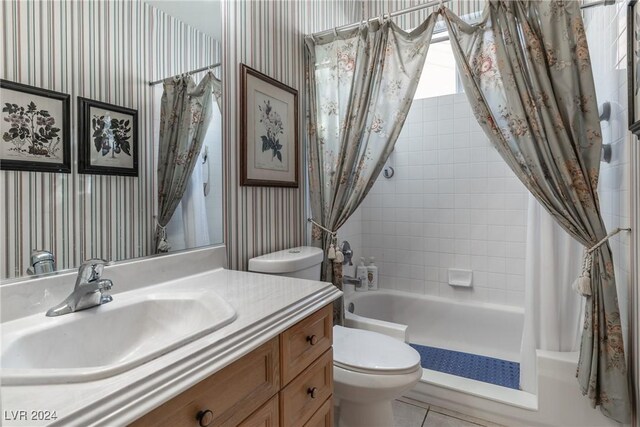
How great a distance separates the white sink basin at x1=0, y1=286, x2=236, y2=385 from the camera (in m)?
0.58

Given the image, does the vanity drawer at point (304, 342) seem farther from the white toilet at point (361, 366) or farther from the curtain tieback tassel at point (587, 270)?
the curtain tieback tassel at point (587, 270)

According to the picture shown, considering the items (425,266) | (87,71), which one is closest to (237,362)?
(87,71)

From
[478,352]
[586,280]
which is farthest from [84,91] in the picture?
[478,352]

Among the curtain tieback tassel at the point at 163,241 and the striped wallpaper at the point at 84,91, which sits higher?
the striped wallpaper at the point at 84,91

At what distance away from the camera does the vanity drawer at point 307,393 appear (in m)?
0.92

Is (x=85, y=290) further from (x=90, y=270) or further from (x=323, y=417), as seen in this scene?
(x=323, y=417)

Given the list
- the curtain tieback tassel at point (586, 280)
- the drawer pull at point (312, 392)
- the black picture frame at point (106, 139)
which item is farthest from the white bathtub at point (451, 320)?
the black picture frame at point (106, 139)

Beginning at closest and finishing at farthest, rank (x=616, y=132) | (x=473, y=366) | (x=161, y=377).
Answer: (x=161, y=377) < (x=616, y=132) < (x=473, y=366)

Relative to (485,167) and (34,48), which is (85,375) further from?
(485,167)

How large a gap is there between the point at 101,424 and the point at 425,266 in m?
2.55

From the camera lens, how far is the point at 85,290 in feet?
2.85

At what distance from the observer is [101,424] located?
49 cm

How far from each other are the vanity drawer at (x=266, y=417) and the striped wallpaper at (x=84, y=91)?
2.11 feet

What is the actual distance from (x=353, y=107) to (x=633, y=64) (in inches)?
44.9
